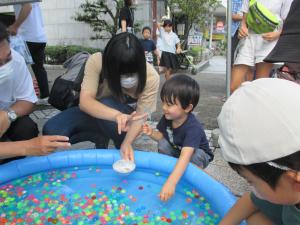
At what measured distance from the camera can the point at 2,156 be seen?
7.07 ft

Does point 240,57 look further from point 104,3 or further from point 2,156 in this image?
point 104,3

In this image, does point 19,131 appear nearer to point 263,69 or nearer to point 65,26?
point 263,69

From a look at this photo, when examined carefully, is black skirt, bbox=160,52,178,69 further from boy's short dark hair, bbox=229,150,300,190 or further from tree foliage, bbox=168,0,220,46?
boy's short dark hair, bbox=229,150,300,190

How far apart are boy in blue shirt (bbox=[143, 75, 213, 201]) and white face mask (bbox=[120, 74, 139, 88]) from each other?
0.20 meters

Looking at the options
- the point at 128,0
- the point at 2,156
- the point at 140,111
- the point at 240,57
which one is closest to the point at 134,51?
the point at 140,111

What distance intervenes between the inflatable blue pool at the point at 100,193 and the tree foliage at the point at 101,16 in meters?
7.20

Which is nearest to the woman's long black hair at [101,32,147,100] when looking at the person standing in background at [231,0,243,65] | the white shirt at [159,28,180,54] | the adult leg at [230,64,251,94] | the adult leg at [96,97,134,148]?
the adult leg at [96,97,134,148]

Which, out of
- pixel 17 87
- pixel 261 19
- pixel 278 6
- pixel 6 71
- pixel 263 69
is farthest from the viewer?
pixel 263 69

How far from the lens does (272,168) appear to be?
0.97 m

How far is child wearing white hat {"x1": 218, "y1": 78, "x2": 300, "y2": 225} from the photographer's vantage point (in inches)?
35.9

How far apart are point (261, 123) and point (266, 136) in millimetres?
37

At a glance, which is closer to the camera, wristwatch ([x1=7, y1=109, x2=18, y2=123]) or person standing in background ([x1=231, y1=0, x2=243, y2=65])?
wristwatch ([x1=7, y1=109, x2=18, y2=123])

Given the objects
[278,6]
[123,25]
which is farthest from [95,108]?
[123,25]

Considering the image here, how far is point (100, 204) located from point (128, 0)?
569 centimetres
